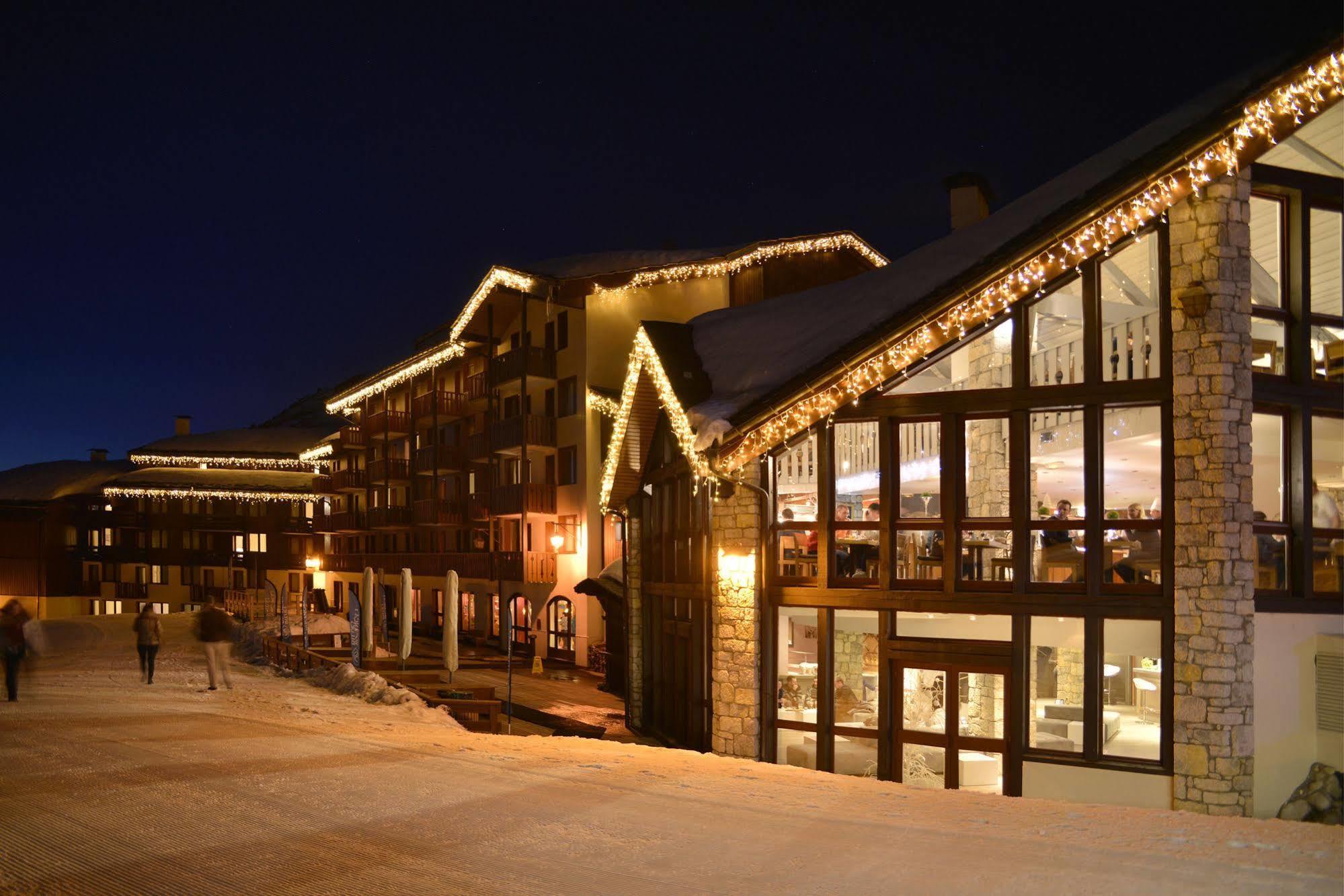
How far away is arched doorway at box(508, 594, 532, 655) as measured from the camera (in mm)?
36656

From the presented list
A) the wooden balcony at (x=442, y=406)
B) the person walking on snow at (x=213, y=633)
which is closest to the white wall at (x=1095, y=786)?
the person walking on snow at (x=213, y=633)

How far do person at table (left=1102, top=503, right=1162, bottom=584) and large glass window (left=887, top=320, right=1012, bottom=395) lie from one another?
2176 millimetres

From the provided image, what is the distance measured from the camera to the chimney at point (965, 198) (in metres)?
21.1

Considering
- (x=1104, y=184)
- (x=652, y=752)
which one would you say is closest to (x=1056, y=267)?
(x=1104, y=184)

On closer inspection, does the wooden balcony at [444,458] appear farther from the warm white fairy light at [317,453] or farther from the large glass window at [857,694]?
the large glass window at [857,694]

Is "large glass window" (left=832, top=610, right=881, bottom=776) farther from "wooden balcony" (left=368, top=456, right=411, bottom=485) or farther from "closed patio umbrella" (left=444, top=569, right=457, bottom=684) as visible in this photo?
"wooden balcony" (left=368, top=456, right=411, bottom=485)

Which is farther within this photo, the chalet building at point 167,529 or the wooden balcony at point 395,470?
the chalet building at point 167,529

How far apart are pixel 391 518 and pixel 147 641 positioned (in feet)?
97.4

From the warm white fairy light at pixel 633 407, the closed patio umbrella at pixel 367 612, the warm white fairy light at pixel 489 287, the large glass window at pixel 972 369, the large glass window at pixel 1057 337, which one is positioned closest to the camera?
the large glass window at pixel 1057 337

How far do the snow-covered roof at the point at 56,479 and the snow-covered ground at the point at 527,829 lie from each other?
203ft

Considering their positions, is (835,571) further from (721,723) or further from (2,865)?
(2,865)

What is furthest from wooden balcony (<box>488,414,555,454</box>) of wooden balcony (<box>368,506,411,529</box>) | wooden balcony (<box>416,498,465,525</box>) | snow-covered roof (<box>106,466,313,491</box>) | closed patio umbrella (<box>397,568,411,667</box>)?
snow-covered roof (<box>106,466,313,491</box>)

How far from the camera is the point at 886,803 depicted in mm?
10180

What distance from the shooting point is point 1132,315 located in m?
12.6
